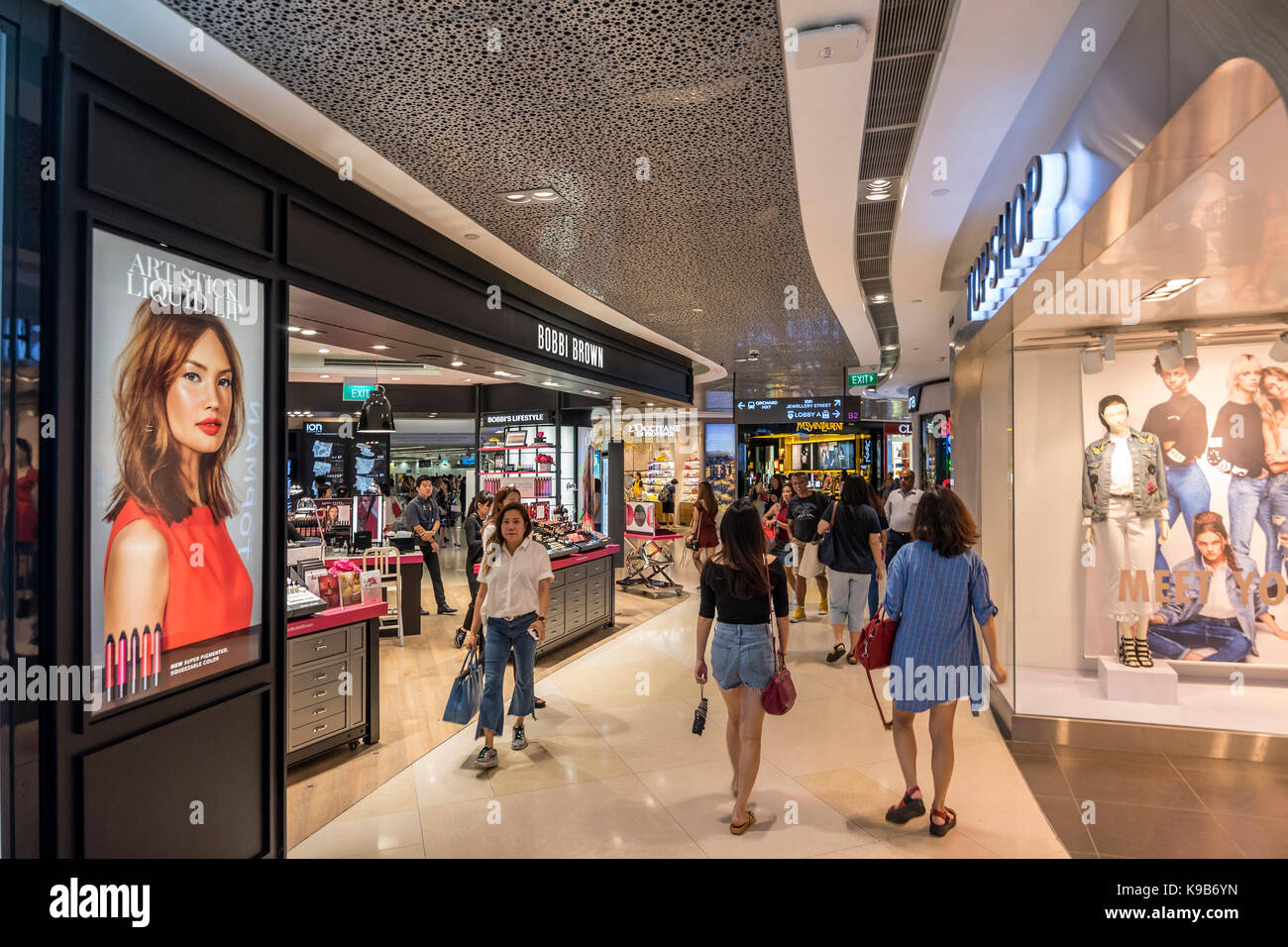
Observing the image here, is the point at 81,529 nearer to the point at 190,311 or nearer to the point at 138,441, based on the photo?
the point at 138,441

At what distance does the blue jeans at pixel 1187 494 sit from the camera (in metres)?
5.15

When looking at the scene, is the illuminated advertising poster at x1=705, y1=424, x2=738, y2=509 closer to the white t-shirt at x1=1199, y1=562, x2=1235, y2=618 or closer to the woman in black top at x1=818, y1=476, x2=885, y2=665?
the woman in black top at x1=818, y1=476, x2=885, y2=665

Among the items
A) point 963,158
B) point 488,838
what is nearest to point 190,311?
point 488,838

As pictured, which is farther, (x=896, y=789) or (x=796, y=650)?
(x=796, y=650)

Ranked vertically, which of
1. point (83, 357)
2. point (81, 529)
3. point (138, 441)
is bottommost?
point (81, 529)

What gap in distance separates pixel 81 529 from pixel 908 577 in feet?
10.9

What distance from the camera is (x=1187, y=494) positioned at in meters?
5.17

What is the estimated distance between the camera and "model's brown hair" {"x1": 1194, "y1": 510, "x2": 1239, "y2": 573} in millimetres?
5133

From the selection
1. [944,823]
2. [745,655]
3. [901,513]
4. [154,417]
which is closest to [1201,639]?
[901,513]

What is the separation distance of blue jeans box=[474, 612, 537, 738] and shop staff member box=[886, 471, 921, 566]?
14.0 feet

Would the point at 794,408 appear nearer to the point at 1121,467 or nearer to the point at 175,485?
the point at 1121,467

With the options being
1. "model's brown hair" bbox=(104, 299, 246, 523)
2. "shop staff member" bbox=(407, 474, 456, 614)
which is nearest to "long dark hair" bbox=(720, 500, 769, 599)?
"model's brown hair" bbox=(104, 299, 246, 523)

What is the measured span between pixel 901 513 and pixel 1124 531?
2179mm
